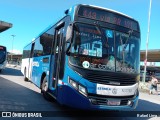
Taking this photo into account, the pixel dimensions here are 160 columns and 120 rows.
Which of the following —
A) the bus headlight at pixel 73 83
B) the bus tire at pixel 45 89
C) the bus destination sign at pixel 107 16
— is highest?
the bus destination sign at pixel 107 16

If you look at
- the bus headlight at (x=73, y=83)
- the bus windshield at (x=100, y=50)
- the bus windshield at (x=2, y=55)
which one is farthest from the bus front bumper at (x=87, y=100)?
the bus windshield at (x=2, y=55)

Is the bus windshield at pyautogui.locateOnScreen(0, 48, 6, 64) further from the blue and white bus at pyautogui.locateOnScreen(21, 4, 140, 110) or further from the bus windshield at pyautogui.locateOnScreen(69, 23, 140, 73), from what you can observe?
the bus windshield at pyautogui.locateOnScreen(69, 23, 140, 73)

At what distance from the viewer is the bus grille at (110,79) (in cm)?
790

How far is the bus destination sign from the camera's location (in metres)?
8.54

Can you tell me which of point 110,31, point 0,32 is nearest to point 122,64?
point 110,31

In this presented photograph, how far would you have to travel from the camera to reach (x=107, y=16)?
882 centimetres

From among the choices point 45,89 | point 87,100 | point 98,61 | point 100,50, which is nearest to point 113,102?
point 87,100

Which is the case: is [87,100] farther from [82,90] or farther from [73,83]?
[73,83]

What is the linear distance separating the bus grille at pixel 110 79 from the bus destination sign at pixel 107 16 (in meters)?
1.78

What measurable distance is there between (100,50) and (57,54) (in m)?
2.10

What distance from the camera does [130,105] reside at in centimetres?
849

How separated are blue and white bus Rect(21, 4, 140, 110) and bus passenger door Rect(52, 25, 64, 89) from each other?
46 millimetres

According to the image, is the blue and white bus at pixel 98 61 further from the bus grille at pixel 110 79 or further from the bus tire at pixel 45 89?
the bus tire at pixel 45 89

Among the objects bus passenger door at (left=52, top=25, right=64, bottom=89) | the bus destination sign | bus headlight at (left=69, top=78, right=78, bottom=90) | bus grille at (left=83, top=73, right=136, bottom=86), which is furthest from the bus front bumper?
the bus destination sign
